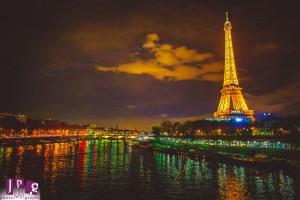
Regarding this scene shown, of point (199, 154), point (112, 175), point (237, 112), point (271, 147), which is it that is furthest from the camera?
point (237, 112)

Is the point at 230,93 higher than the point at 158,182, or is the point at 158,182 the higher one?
the point at 230,93

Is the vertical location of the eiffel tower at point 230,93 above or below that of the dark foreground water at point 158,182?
above

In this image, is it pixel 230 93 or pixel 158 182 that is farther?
pixel 230 93

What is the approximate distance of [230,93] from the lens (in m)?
107

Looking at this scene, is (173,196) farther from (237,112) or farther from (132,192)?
(237,112)

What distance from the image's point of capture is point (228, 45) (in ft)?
355

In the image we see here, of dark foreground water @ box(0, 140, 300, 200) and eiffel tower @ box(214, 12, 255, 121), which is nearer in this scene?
dark foreground water @ box(0, 140, 300, 200)

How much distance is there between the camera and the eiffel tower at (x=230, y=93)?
342 ft

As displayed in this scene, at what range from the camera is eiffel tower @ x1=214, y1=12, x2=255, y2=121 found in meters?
104

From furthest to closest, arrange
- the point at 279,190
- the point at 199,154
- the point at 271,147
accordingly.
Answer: the point at 199,154, the point at 271,147, the point at 279,190

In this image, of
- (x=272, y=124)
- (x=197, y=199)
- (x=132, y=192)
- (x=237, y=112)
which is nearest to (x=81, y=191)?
(x=132, y=192)

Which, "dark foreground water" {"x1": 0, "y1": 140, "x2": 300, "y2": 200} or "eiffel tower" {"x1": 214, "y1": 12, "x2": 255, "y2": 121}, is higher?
"eiffel tower" {"x1": 214, "y1": 12, "x2": 255, "y2": 121}

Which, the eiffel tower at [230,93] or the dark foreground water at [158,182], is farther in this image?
the eiffel tower at [230,93]

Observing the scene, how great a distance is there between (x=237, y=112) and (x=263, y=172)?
6321 cm
